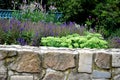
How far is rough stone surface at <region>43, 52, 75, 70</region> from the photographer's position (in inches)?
158

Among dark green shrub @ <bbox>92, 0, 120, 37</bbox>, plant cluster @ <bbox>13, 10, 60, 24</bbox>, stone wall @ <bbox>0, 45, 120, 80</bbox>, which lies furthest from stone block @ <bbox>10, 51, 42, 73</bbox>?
dark green shrub @ <bbox>92, 0, 120, 37</bbox>

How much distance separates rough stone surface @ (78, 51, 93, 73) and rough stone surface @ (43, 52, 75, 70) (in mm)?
93

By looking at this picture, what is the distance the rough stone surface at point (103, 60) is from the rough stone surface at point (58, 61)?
0.28 m

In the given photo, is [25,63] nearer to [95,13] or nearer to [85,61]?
[85,61]

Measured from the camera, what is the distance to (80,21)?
27.9 feet

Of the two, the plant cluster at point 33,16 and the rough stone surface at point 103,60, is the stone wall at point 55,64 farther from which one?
the plant cluster at point 33,16

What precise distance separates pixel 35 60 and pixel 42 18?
3.32 meters

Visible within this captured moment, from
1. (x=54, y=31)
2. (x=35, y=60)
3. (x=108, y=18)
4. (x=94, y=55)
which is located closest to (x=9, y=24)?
(x=54, y=31)

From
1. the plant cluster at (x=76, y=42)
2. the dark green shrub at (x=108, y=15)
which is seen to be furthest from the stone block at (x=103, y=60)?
the dark green shrub at (x=108, y=15)

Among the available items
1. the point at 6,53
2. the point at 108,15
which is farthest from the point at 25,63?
the point at 108,15

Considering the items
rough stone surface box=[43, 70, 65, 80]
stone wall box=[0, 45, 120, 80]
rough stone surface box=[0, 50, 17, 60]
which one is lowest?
rough stone surface box=[43, 70, 65, 80]

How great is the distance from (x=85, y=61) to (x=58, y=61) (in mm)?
316

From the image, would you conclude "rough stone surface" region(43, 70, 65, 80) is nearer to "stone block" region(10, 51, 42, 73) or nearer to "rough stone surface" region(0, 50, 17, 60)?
"stone block" region(10, 51, 42, 73)

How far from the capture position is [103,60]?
4.04m
